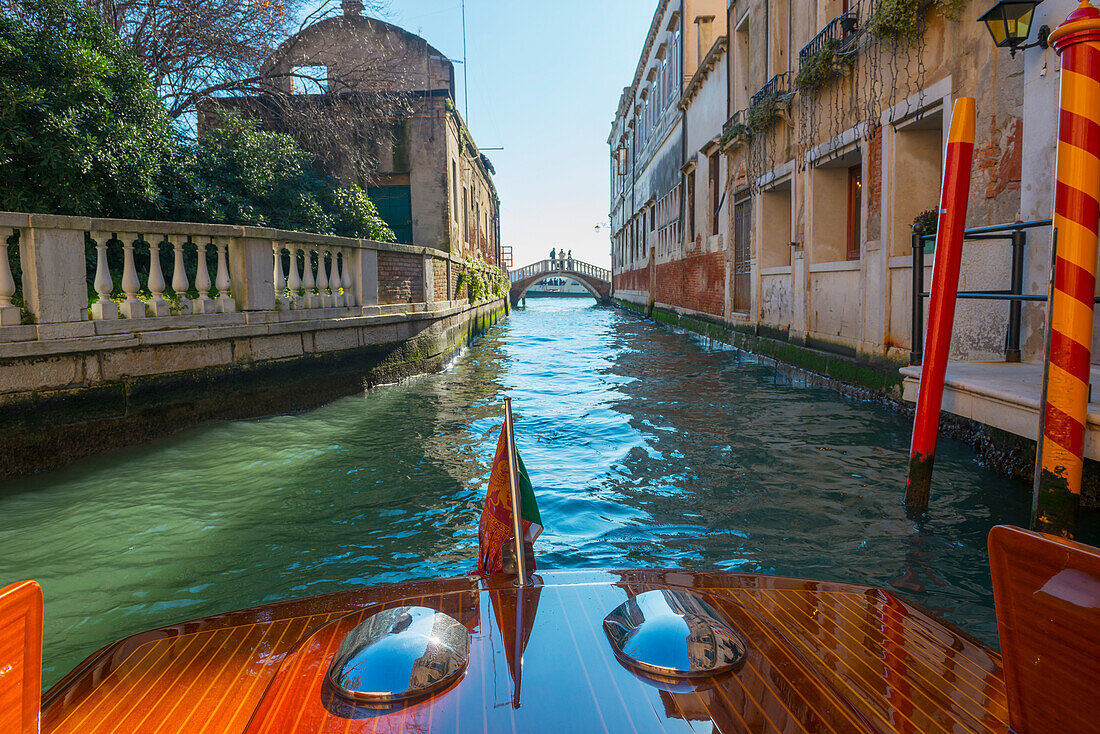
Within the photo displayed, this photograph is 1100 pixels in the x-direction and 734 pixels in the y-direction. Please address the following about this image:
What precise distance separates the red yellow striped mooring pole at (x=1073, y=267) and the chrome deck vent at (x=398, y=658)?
2.18m

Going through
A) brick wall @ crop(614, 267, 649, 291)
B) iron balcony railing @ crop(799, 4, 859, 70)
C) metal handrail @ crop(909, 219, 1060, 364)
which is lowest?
metal handrail @ crop(909, 219, 1060, 364)

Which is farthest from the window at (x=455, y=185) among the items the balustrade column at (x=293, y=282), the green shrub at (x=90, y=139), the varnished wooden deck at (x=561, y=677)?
the varnished wooden deck at (x=561, y=677)

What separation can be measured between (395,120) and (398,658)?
13731mm

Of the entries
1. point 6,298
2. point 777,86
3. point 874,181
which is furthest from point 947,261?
point 777,86

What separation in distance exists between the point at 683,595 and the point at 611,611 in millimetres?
202

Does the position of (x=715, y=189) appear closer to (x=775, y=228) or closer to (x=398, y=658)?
(x=775, y=228)

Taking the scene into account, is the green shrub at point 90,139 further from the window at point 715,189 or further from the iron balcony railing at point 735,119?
the window at point 715,189

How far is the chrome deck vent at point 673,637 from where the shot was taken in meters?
1.32

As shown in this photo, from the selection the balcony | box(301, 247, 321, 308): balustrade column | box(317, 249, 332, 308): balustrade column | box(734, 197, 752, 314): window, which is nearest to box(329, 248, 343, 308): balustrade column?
box(317, 249, 332, 308): balustrade column

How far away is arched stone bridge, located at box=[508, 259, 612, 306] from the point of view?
34969 mm

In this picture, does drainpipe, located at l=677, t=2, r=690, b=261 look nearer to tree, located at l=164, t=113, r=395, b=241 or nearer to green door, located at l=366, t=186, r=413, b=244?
green door, located at l=366, t=186, r=413, b=244

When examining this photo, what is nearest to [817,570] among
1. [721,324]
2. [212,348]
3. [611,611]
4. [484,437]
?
[611,611]

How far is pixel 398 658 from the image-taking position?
1.29 m

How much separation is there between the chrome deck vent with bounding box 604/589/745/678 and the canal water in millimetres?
1427
